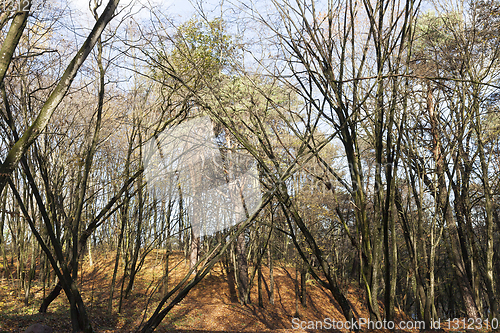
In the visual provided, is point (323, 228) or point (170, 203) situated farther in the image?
point (323, 228)

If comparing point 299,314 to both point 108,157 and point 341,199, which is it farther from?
point 108,157

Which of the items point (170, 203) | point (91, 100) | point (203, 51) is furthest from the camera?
point (170, 203)

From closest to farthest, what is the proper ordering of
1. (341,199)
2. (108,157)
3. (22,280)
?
(22,280) < (108,157) < (341,199)

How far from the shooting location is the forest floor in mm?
6387

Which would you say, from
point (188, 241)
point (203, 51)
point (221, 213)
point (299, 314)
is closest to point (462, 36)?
point (203, 51)

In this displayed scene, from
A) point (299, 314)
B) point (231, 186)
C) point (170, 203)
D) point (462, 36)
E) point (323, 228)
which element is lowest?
point (299, 314)

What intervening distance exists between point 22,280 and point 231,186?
6266 millimetres

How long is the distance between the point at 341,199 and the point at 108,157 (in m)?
8.72

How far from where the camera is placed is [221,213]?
41.1 feet

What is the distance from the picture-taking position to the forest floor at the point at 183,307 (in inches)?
251

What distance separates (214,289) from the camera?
37.0 ft

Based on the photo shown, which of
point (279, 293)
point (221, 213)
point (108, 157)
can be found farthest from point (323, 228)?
point (108, 157)

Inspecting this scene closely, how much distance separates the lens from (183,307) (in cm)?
924

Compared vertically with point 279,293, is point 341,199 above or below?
above
